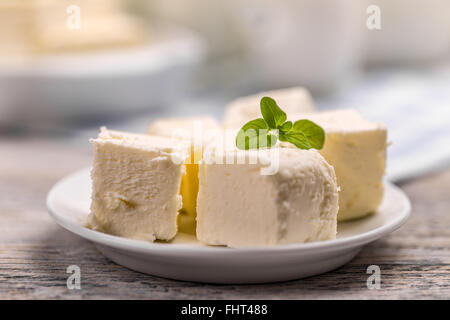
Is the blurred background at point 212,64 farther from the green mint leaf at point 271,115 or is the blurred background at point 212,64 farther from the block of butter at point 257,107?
the green mint leaf at point 271,115

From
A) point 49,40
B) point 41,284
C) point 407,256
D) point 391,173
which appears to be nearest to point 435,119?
point 391,173

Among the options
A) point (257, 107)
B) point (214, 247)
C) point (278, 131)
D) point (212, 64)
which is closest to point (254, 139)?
point (278, 131)

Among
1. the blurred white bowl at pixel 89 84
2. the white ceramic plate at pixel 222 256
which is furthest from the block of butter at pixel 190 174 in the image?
the blurred white bowl at pixel 89 84

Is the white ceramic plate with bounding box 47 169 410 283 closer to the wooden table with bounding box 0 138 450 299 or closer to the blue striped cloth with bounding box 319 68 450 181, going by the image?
the wooden table with bounding box 0 138 450 299

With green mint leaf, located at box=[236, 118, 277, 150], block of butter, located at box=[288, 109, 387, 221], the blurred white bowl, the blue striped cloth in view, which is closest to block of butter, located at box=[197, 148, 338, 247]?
green mint leaf, located at box=[236, 118, 277, 150]

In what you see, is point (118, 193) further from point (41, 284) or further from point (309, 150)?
point (309, 150)
